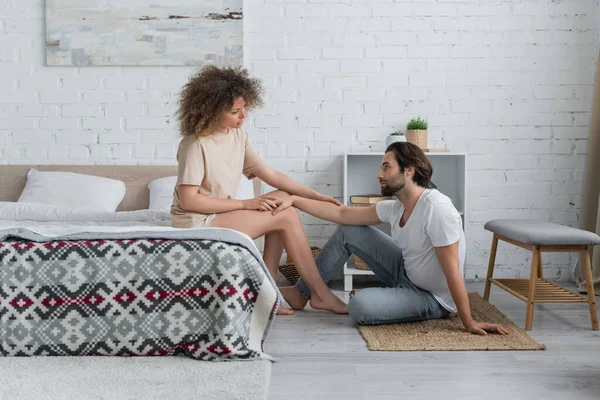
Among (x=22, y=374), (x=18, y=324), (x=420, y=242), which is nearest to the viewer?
(x=22, y=374)

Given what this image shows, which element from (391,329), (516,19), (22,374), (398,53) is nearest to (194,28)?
(398,53)

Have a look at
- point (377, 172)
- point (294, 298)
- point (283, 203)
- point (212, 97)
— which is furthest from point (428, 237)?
point (377, 172)

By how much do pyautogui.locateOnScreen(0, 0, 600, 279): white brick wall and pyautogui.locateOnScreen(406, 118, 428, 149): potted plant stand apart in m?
0.23

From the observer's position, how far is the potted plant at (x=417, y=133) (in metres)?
3.86

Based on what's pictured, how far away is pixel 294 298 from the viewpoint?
3.18 metres

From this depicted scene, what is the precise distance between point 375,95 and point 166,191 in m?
1.40

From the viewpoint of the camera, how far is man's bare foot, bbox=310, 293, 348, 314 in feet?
10.1

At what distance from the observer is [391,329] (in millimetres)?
2799

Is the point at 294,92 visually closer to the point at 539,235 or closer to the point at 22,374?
the point at 539,235

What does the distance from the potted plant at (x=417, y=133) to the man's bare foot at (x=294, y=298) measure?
1.23m

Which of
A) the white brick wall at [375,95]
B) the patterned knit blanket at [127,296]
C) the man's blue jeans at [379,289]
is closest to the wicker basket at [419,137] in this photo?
the white brick wall at [375,95]

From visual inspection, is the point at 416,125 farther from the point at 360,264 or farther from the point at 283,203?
the point at 283,203

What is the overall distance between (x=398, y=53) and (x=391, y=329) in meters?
1.95

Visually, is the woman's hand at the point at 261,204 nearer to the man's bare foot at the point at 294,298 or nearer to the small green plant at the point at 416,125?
the man's bare foot at the point at 294,298
